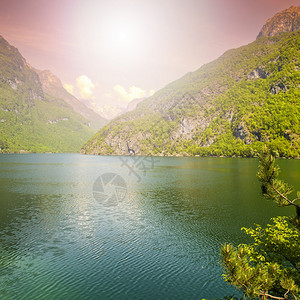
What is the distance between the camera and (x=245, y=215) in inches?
1373

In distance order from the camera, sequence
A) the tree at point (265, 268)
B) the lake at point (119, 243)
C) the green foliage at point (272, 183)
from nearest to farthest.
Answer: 1. the tree at point (265, 268)
2. the green foliage at point (272, 183)
3. the lake at point (119, 243)

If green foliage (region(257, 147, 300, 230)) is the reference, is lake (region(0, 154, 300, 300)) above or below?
below

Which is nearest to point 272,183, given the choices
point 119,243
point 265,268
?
point 265,268

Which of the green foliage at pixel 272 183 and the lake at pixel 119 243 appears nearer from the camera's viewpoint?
the green foliage at pixel 272 183

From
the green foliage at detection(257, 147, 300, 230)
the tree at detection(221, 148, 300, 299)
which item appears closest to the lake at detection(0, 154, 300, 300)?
the tree at detection(221, 148, 300, 299)

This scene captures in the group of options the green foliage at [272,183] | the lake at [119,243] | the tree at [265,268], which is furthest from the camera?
the lake at [119,243]

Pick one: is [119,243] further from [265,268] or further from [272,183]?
[272,183]

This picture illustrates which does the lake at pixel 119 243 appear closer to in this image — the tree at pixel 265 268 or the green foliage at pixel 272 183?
the tree at pixel 265 268

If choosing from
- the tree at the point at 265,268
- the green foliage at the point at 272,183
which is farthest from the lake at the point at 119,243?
the green foliage at the point at 272,183

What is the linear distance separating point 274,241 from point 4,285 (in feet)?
67.4

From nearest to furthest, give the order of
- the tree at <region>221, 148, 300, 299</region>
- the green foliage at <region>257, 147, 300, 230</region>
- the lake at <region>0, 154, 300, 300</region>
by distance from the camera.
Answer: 1. the tree at <region>221, 148, 300, 299</region>
2. the green foliage at <region>257, 147, 300, 230</region>
3. the lake at <region>0, 154, 300, 300</region>

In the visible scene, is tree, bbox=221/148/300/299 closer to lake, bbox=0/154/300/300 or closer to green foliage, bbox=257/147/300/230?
green foliage, bbox=257/147/300/230

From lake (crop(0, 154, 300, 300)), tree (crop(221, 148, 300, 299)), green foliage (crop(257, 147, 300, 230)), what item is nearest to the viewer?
tree (crop(221, 148, 300, 299))

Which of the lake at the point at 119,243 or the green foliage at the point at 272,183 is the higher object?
the green foliage at the point at 272,183
